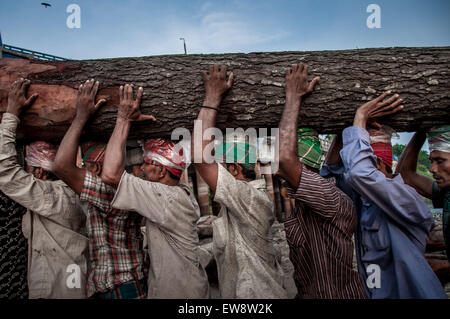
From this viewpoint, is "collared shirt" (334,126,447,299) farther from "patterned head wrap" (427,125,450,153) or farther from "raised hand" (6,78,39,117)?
"raised hand" (6,78,39,117)

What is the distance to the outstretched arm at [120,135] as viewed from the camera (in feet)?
6.67

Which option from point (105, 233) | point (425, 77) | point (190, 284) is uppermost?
point (425, 77)

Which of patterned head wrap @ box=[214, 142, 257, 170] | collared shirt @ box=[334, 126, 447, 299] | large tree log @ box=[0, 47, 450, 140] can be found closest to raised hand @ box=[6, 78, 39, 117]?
large tree log @ box=[0, 47, 450, 140]

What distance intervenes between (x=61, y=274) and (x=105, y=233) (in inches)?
18.6

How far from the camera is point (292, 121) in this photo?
2090 mm

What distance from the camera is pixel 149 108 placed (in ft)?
7.64

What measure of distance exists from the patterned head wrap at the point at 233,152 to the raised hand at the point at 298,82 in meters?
0.58

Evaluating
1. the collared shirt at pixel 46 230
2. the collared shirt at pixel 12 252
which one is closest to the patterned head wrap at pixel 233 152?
the collared shirt at pixel 46 230

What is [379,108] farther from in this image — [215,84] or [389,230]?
[215,84]

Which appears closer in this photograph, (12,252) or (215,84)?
(215,84)

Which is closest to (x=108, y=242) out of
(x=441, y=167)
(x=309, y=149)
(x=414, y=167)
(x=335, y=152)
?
(x=309, y=149)

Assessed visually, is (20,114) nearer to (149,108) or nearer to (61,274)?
(149,108)

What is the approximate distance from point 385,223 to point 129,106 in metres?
2.21

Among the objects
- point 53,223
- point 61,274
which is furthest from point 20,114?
point 61,274
